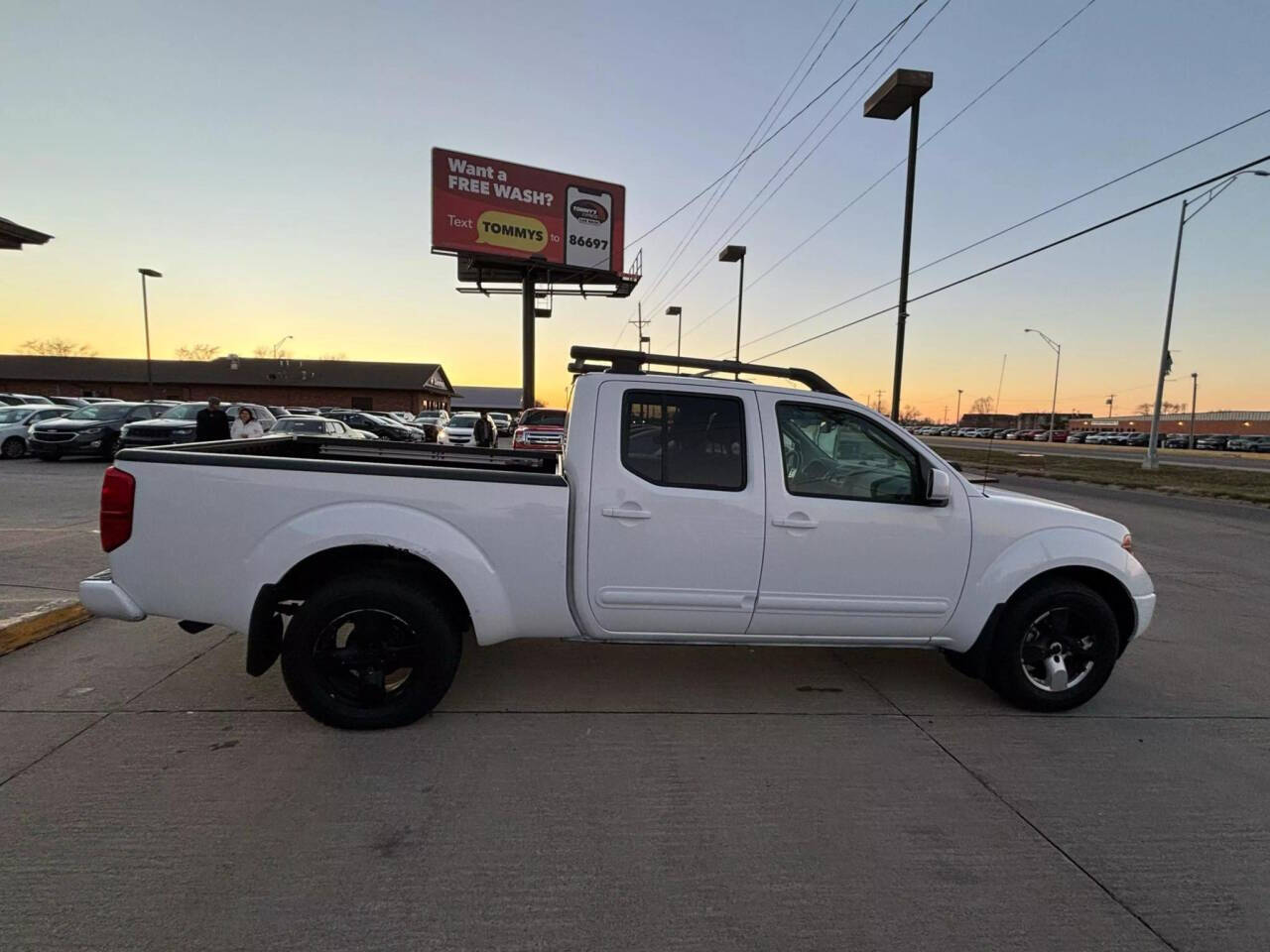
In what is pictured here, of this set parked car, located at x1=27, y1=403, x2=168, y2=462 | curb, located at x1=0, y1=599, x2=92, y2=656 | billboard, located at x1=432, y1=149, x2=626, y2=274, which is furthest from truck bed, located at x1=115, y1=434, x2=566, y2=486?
billboard, located at x1=432, y1=149, x2=626, y2=274

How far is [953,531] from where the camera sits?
11.8 ft

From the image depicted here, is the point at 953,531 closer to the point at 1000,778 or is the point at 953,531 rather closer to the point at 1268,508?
the point at 1000,778

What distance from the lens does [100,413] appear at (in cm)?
1725

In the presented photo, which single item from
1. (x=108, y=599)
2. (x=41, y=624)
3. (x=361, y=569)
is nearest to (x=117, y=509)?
(x=108, y=599)

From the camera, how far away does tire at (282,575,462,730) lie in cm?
320

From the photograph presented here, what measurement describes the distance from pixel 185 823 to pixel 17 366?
266ft

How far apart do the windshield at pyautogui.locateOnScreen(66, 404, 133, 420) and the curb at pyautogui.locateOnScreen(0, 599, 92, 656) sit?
51.7 feet

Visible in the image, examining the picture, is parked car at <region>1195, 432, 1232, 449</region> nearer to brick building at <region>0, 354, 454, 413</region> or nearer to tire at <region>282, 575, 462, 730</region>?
brick building at <region>0, 354, 454, 413</region>

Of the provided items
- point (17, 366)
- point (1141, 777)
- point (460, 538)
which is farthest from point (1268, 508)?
point (17, 366)

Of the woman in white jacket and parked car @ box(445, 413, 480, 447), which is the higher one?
the woman in white jacket

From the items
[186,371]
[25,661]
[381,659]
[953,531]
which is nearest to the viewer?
[381,659]

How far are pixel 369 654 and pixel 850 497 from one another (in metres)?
2.73

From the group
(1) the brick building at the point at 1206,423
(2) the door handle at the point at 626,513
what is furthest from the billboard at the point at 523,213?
(1) the brick building at the point at 1206,423

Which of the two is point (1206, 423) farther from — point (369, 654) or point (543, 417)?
point (369, 654)
